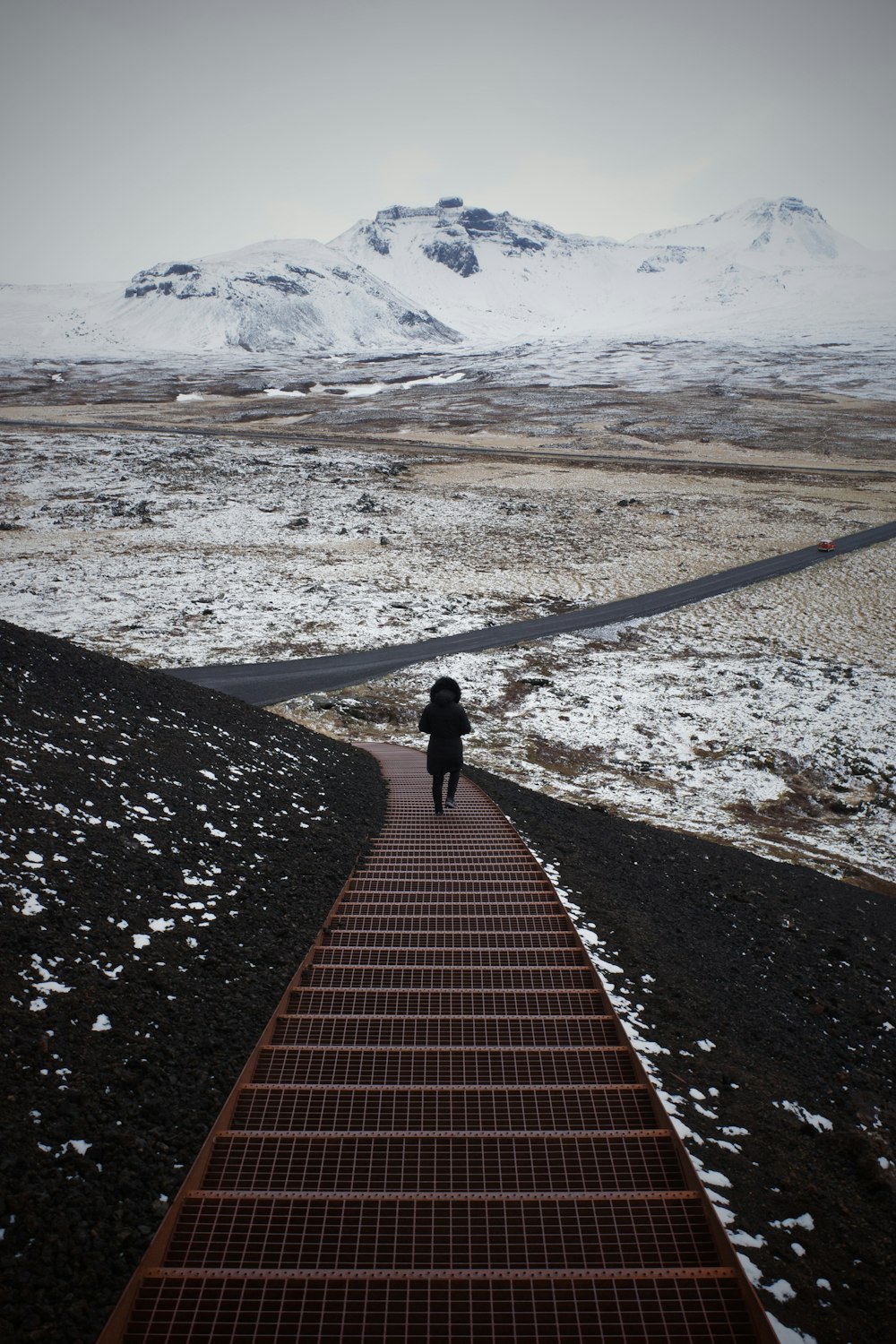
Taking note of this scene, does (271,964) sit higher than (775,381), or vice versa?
(775,381)

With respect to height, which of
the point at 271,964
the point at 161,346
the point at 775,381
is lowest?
the point at 271,964

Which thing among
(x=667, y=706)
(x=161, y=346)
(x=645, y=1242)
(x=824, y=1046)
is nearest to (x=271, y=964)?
(x=645, y=1242)

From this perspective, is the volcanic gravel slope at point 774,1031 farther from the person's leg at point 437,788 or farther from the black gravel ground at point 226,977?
the person's leg at point 437,788

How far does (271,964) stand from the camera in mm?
6020

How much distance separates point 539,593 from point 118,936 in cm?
2761

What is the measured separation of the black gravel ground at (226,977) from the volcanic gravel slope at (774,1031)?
0.02m

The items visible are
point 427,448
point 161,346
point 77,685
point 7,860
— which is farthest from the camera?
point 161,346

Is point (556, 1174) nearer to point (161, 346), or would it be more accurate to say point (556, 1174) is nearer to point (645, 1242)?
point (645, 1242)

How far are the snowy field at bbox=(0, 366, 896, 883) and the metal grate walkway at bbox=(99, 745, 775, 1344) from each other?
1061cm

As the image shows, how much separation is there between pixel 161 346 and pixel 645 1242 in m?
213

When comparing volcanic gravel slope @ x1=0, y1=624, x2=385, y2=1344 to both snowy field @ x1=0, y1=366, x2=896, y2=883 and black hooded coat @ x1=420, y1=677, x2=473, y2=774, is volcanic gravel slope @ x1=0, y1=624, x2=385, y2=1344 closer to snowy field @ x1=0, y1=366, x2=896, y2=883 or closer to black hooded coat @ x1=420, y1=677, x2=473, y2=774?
black hooded coat @ x1=420, y1=677, x2=473, y2=774

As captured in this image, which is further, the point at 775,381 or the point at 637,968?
the point at 775,381

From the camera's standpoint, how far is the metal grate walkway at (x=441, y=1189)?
267 cm

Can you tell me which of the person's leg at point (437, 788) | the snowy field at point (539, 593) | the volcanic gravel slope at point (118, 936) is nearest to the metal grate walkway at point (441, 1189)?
the volcanic gravel slope at point (118, 936)
